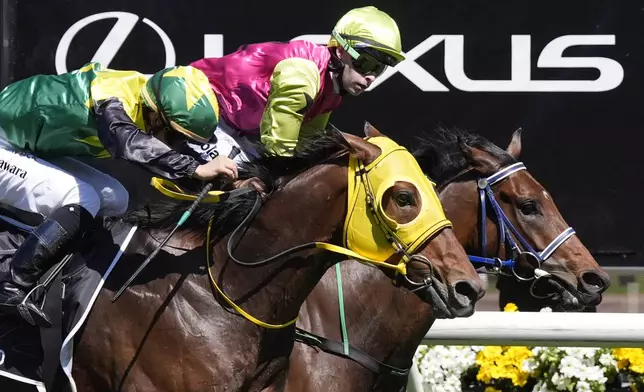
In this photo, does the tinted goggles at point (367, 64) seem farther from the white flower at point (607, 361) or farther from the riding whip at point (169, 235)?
the white flower at point (607, 361)

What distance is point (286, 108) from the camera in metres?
3.29

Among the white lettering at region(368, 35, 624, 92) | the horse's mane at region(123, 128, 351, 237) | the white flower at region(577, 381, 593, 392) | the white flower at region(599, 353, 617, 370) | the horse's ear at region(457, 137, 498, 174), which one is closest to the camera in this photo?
the horse's mane at region(123, 128, 351, 237)

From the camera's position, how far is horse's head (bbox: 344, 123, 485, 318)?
3119 millimetres

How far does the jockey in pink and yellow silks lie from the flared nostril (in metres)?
1.08

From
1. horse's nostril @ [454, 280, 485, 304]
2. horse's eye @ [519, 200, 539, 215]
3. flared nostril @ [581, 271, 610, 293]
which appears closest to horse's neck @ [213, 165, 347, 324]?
horse's nostril @ [454, 280, 485, 304]

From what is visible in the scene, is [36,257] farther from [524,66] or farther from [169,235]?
[524,66]

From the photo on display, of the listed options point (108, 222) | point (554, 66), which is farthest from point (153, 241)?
point (554, 66)

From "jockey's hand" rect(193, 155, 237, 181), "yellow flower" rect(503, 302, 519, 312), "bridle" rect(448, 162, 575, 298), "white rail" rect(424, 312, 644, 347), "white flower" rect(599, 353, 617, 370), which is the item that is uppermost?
"jockey's hand" rect(193, 155, 237, 181)

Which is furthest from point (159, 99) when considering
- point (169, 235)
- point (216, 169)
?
point (169, 235)

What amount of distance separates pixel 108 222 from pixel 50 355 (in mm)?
457

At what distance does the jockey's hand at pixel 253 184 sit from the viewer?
10.8ft

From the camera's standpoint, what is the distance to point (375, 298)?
389 centimetres

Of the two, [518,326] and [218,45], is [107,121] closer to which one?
[518,326]

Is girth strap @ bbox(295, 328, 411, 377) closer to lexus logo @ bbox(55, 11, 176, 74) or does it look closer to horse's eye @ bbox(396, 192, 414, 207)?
horse's eye @ bbox(396, 192, 414, 207)
